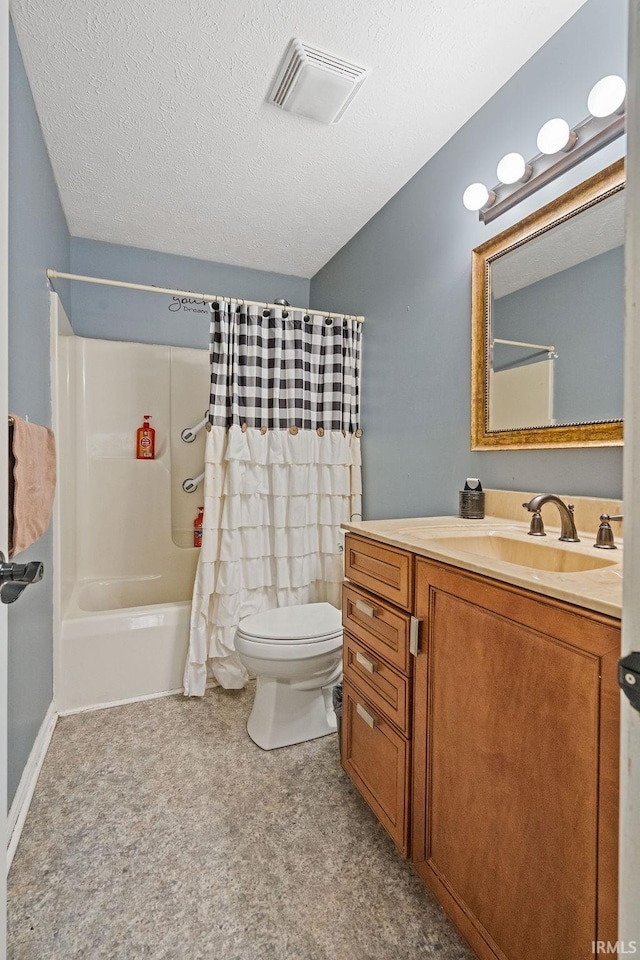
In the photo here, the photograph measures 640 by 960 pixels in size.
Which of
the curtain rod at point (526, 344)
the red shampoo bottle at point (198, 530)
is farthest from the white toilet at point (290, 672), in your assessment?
the curtain rod at point (526, 344)

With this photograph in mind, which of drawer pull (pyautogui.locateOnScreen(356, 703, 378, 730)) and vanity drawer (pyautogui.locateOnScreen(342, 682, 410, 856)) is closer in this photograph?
vanity drawer (pyautogui.locateOnScreen(342, 682, 410, 856))

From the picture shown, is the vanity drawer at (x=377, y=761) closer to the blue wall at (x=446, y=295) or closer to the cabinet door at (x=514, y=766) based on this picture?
the cabinet door at (x=514, y=766)

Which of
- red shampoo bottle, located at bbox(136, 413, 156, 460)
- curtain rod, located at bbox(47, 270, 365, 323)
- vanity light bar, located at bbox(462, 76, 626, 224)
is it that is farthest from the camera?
red shampoo bottle, located at bbox(136, 413, 156, 460)

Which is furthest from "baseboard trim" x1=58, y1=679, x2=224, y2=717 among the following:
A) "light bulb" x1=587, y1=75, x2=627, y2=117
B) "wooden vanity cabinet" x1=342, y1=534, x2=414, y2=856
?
"light bulb" x1=587, y1=75, x2=627, y2=117

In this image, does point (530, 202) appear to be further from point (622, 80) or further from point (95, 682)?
point (95, 682)

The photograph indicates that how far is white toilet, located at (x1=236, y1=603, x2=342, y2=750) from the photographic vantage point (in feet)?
5.89

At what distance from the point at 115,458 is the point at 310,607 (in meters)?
1.60

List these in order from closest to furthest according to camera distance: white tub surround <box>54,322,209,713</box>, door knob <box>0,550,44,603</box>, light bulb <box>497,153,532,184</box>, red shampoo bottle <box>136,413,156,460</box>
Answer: door knob <box>0,550,44,603</box>, light bulb <box>497,153,532,184</box>, white tub surround <box>54,322,209,713</box>, red shampoo bottle <box>136,413,156,460</box>

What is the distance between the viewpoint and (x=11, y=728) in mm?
1387

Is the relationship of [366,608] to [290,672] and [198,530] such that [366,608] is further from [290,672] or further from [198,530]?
[198,530]

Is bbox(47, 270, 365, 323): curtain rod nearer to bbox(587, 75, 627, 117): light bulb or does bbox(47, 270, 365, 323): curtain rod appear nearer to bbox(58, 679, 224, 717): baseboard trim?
bbox(587, 75, 627, 117): light bulb

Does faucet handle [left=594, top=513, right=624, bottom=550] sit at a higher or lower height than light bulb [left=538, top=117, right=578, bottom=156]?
lower

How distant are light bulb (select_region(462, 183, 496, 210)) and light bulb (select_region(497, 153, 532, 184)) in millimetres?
96

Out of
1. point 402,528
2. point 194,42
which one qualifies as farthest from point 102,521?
point 194,42
